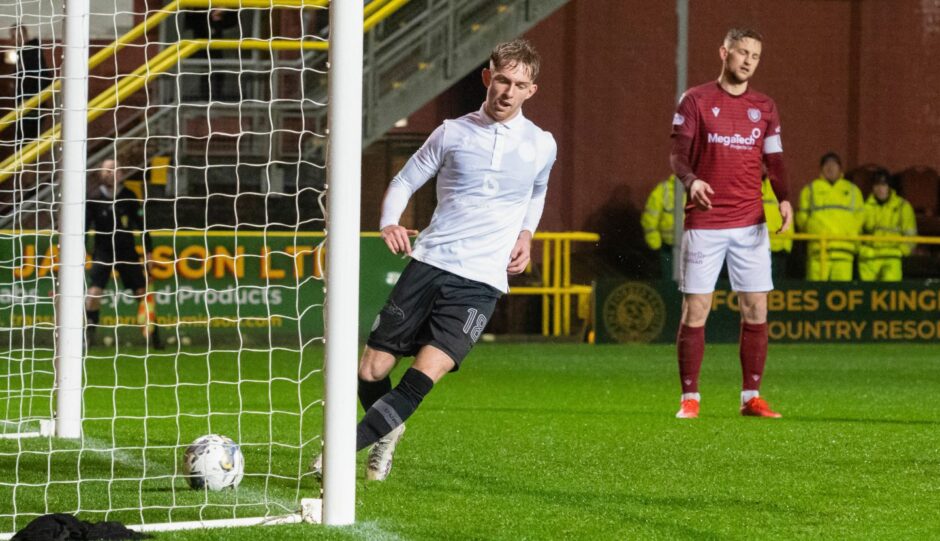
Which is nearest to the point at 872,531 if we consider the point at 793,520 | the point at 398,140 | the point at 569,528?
the point at 793,520

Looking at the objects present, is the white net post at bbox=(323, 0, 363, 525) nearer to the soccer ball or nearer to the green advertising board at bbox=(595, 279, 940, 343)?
the soccer ball

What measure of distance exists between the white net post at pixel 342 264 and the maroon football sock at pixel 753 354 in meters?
4.05

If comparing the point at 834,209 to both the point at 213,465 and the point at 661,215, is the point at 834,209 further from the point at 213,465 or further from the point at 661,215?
the point at 213,465

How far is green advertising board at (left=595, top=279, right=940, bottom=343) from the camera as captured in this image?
1483cm

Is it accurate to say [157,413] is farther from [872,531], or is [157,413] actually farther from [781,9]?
[781,9]

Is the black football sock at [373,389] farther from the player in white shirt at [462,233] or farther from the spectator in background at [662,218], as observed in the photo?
the spectator in background at [662,218]

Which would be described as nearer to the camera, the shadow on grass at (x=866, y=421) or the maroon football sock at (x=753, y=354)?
the shadow on grass at (x=866, y=421)

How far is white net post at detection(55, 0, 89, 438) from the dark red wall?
11689 mm

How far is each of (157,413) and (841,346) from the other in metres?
8.14

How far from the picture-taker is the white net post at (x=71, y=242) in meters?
7.14

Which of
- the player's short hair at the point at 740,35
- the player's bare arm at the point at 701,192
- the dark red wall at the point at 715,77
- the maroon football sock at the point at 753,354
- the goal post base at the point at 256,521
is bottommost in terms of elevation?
the goal post base at the point at 256,521

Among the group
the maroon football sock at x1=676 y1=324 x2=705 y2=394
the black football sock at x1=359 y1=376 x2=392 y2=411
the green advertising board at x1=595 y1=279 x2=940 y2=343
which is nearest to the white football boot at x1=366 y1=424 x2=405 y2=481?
the black football sock at x1=359 y1=376 x2=392 y2=411

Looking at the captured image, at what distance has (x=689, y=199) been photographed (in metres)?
7.99

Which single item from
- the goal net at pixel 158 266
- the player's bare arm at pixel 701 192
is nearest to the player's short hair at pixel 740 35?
the player's bare arm at pixel 701 192
